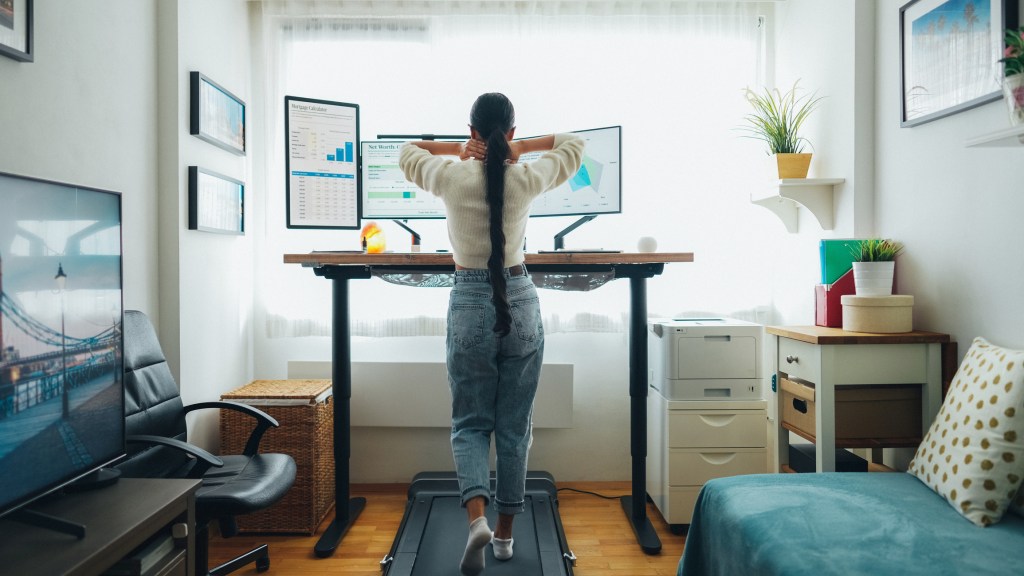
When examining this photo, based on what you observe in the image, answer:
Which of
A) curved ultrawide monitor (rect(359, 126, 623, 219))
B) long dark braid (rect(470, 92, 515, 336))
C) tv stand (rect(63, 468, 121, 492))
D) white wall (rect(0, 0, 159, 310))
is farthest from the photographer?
curved ultrawide monitor (rect(359, 126, 623, 219))

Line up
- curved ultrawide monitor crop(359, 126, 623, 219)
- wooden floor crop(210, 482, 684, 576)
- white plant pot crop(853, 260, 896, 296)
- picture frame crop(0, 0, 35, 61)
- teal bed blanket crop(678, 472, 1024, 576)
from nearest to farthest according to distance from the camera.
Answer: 1. teal bed blanket crop(678, 472, 1024, 576)
2. picture frame crop(0, 0, 35, 61)
3. white plant pot crop(853, 260, 896, 296)
4. wooden floor crop(210, 482, 684, 576)
5. curved ultrawide monitor crop(359, 126, 623, 219)

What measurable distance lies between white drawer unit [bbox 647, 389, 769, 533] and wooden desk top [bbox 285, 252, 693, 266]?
643 millimetres

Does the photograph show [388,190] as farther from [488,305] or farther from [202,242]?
[488,305]

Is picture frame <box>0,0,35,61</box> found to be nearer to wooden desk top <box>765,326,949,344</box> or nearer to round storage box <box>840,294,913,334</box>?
wooden desk top <box>765,326,949,344</box>

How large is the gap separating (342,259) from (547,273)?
81 centimetres

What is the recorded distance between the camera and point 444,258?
2.20 m

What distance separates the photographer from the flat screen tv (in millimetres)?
1086

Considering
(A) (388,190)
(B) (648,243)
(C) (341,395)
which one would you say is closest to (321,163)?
(A) (388,190)

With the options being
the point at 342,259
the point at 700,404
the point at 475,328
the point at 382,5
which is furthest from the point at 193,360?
the point at 700,404

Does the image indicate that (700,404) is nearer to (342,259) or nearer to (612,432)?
(612,432)

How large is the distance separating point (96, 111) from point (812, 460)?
9.06 ft

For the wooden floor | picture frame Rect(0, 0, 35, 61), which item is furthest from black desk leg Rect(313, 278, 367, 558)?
picture frame Rect(0, 0, 35, 61)

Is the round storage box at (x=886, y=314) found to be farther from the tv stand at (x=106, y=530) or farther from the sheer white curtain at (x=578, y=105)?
the tv stand at (x=106, y=530)

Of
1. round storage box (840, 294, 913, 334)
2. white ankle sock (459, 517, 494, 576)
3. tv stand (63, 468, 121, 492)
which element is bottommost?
white ankle sock (459, 517, 494, 576)
